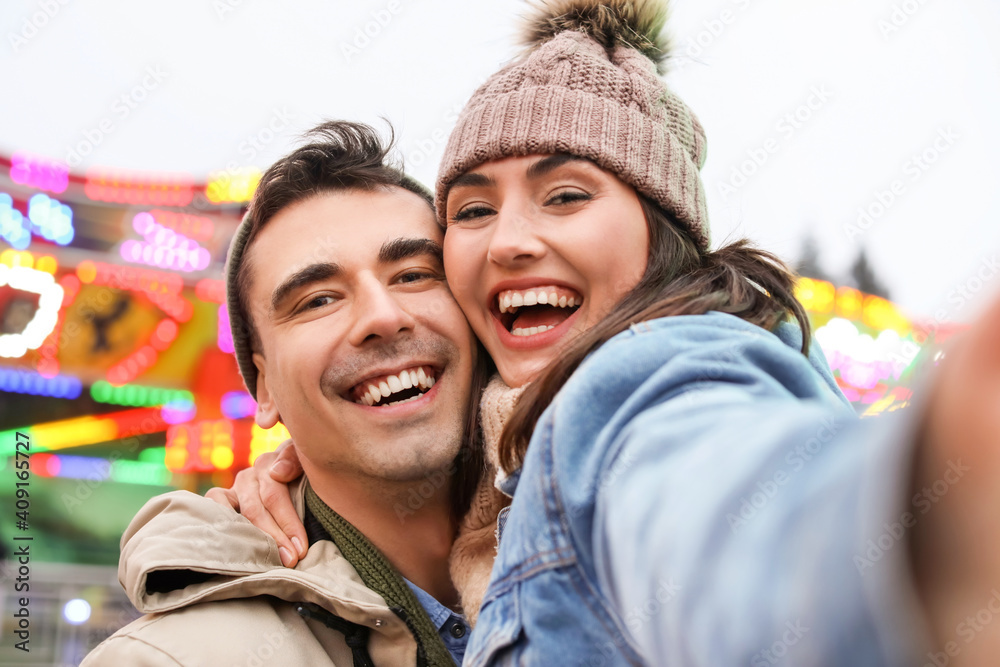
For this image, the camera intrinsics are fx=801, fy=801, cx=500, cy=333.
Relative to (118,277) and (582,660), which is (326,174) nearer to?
(582,660)

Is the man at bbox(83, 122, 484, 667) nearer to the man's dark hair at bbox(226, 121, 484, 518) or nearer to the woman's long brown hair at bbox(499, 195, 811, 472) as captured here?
the man's dark hair at bbox(226, 121, 484, 518)

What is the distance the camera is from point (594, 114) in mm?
2322

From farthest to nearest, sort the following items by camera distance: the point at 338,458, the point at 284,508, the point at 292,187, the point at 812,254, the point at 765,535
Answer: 1. the point at 812,254
2. the point at 292,187
3. the point at 284,508
4. the point at 338,458
5. the point at 765,535


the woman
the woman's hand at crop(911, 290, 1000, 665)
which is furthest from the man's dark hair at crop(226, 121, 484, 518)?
the woman's hand at crop(911, 290, 1000, 665)

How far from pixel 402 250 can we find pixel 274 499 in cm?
104

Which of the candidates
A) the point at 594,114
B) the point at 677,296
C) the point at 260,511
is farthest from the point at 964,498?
the point at 260,511

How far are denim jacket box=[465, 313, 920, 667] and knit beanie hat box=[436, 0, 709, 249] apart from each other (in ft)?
3.80

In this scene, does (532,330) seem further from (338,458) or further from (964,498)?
(964,498)

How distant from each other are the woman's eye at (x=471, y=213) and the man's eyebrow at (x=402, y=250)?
362 millimetres

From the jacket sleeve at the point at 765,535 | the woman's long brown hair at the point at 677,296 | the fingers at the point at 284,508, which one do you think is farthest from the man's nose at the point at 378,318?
the jacket sleeve at the point at 765,535

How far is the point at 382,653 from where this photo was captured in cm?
235

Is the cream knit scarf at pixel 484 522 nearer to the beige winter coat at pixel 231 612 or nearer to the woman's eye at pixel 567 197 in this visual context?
the beige winter coat at pixel 231 612

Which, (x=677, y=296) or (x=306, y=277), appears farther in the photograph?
(x=306, y=277)

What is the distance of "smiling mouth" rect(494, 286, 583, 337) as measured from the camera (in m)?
2.24
